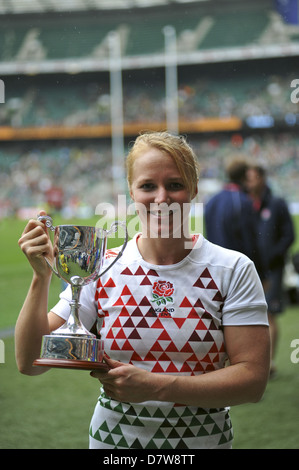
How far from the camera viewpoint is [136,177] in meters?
0.90

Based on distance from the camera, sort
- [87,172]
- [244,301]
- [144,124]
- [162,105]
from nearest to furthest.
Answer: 1. [244,301]
2. [87,172]
3. [162,105]
4. [144,124]

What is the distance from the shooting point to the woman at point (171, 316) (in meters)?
0.87

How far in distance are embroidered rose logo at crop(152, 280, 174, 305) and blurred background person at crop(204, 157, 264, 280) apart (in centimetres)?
106

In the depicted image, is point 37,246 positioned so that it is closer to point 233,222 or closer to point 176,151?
point 176,151

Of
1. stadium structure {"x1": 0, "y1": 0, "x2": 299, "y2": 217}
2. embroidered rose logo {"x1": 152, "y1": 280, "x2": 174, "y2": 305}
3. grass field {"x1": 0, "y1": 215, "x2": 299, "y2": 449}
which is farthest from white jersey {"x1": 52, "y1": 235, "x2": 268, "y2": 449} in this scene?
stadium structure {"x1": 0, "y1": 0, "x2": 299, "y2": 217}

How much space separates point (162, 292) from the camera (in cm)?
90

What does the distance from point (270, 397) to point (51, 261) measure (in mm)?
2132

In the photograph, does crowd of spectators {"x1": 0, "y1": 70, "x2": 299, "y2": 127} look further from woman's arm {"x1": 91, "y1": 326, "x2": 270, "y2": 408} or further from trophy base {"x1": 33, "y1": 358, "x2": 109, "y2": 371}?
trophy base {"x1": 33, "y1": 358, "x2": 109, "y2": 371}

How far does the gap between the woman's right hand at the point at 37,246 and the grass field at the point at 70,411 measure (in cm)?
97

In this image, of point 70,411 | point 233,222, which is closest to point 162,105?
point 70,411

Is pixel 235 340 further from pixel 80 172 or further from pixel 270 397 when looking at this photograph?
pixel 80 172

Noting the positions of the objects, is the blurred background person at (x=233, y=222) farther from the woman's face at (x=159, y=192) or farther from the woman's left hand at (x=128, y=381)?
the woman's left hand at (x=128, y=381)

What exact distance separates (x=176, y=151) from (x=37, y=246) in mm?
238

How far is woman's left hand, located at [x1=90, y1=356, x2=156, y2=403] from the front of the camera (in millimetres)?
785
